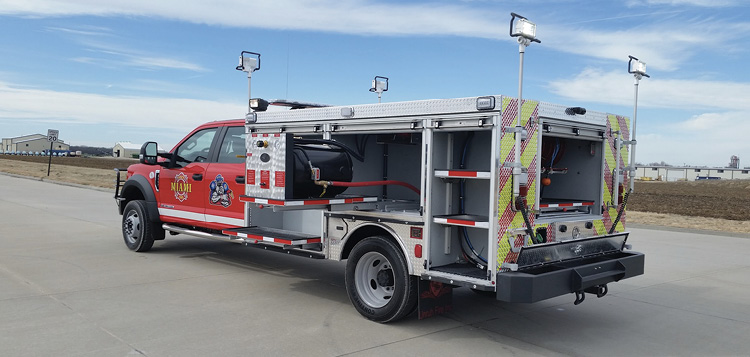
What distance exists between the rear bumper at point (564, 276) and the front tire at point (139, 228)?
20.5 ft

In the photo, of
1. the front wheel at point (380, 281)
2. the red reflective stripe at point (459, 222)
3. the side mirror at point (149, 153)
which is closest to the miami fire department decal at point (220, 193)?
the side mirror at point (149, 153)

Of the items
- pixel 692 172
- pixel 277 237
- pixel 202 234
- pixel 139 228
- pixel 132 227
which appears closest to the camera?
pixel 277 237

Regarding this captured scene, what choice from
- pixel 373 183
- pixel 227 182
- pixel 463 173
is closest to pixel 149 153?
pixel 227 182

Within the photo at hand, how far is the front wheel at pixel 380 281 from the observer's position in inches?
219

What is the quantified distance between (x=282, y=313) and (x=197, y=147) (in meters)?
3.55

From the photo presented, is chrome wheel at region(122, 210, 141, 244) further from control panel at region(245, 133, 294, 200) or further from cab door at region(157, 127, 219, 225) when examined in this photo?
control panel at region(245, 133, 294, 200)

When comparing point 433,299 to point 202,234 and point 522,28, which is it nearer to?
point 522,28

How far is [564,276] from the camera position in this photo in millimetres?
5285

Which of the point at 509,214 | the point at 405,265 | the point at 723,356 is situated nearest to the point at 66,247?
the point at 405,265

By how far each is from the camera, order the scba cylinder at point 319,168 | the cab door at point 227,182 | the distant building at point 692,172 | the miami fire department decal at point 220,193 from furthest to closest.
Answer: the distant building at point 692,172
the miami fire department decal at point 220,193
the cab door at point 227,182
the scba cylinder at point 319,168

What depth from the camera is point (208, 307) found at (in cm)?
625

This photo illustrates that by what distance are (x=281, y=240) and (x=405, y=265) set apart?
1631 millimetres

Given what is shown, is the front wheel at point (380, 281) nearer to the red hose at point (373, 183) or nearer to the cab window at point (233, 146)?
the red hose at point (373, 183)

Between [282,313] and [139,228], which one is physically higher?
[139,228]
